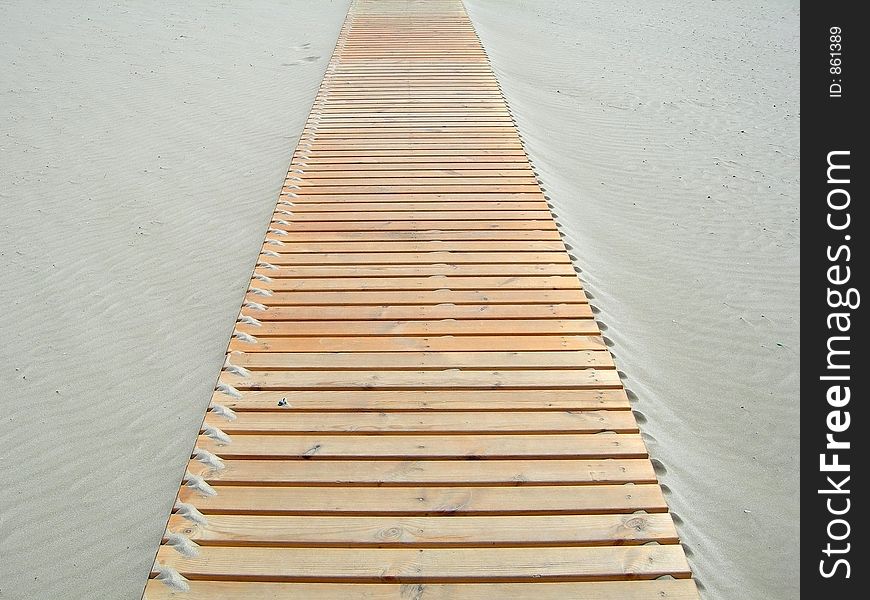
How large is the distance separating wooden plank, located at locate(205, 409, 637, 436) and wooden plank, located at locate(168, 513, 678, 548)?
0.52m

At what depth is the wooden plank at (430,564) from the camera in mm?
2709

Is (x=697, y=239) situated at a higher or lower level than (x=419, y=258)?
higher

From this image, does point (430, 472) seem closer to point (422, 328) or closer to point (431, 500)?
point (431, 500)

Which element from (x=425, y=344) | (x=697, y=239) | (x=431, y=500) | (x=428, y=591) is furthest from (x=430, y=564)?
(x=697, y=239)

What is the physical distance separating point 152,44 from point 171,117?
404 centimetres

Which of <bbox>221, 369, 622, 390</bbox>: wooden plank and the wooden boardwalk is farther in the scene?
<bbox>221, 369, 622, 390</bbox>: wooden plank

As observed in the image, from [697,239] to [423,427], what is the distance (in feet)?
13.0

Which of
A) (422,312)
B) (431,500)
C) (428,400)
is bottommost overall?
(431,500)

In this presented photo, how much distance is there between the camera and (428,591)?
265cm

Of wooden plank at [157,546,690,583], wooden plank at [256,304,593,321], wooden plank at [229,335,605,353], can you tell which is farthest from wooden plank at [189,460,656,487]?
wooden plank at [256,304,593,321]

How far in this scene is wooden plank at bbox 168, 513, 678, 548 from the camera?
284 centimetres

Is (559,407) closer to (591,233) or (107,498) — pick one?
(107,498)
